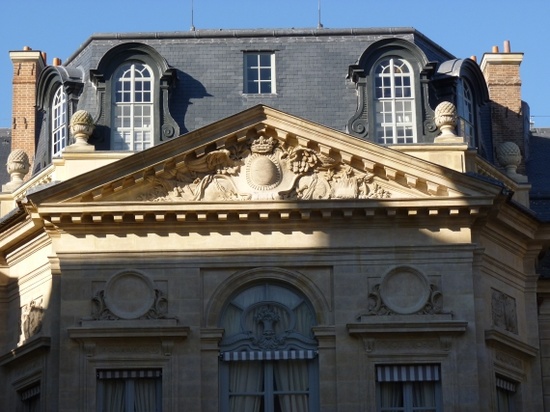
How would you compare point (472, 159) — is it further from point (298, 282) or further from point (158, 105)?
point (158, 105)

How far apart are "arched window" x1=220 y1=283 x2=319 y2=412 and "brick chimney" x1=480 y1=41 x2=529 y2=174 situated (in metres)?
7.94

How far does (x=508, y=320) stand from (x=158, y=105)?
866 cm

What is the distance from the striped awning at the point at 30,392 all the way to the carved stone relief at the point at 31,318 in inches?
41.3

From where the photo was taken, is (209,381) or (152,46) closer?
(209,381)

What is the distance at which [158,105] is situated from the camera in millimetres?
31500

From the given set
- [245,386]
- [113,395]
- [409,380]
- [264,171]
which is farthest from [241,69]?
[409,380]

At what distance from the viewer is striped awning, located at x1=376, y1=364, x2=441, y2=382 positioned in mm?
28938

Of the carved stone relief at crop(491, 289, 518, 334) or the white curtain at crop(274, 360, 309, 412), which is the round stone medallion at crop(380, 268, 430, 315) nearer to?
the carved stone relief at crop(491, 289, 518, 334)

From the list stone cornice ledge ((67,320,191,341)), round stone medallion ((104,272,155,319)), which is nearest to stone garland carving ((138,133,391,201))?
round stone medallion ((104,272,155,319))

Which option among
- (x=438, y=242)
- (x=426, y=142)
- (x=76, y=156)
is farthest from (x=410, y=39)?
(x=76, y=156)

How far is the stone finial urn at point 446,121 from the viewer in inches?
1202

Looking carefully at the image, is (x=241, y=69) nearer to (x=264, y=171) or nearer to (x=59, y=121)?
(x=264, y=171)

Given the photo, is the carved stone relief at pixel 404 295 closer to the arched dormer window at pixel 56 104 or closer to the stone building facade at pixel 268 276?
the stone building facade at pixel 268 276

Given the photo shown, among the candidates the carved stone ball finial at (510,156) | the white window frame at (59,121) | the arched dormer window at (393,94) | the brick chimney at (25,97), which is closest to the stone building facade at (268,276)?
the arched dormer window at (393,94)
